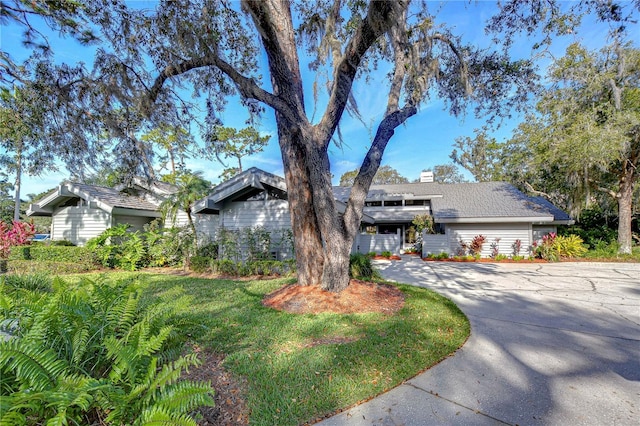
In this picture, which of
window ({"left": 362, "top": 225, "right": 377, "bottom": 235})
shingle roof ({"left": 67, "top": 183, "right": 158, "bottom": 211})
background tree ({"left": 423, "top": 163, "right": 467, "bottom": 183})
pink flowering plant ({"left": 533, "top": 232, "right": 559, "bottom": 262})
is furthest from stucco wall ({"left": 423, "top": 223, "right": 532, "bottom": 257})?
background tree ({"left": 423, "top": 163, "right": 467, "bottom": 183})

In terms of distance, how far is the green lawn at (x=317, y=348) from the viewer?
8.54ft

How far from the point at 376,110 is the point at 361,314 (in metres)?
4.65

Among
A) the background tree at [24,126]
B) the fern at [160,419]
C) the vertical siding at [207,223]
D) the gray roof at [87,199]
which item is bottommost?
the fern at [160,419]

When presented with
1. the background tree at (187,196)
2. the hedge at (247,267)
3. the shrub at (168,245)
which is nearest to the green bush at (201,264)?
the hedge at (247,267)

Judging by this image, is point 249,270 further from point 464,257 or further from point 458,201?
point 458,201

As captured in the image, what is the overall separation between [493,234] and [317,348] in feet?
47.5

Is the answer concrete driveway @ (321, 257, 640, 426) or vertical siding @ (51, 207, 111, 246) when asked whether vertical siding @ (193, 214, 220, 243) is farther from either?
concrete driveway @ (321, 257, 640, 426)

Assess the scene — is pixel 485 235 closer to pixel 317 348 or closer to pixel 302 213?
pixel 302 213

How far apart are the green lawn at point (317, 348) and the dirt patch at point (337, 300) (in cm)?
25

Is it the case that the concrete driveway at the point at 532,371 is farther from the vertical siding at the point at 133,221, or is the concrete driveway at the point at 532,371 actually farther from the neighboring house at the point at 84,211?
the vertical siding at the point at 133,221

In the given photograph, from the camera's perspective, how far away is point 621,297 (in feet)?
20.6

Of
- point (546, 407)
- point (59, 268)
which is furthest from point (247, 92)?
point (59, 268)

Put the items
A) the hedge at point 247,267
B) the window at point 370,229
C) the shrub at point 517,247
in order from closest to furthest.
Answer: the hedge at point 247,267 → the shrub at point 517,247 → the window at point 370,229

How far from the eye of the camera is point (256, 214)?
10.9m
